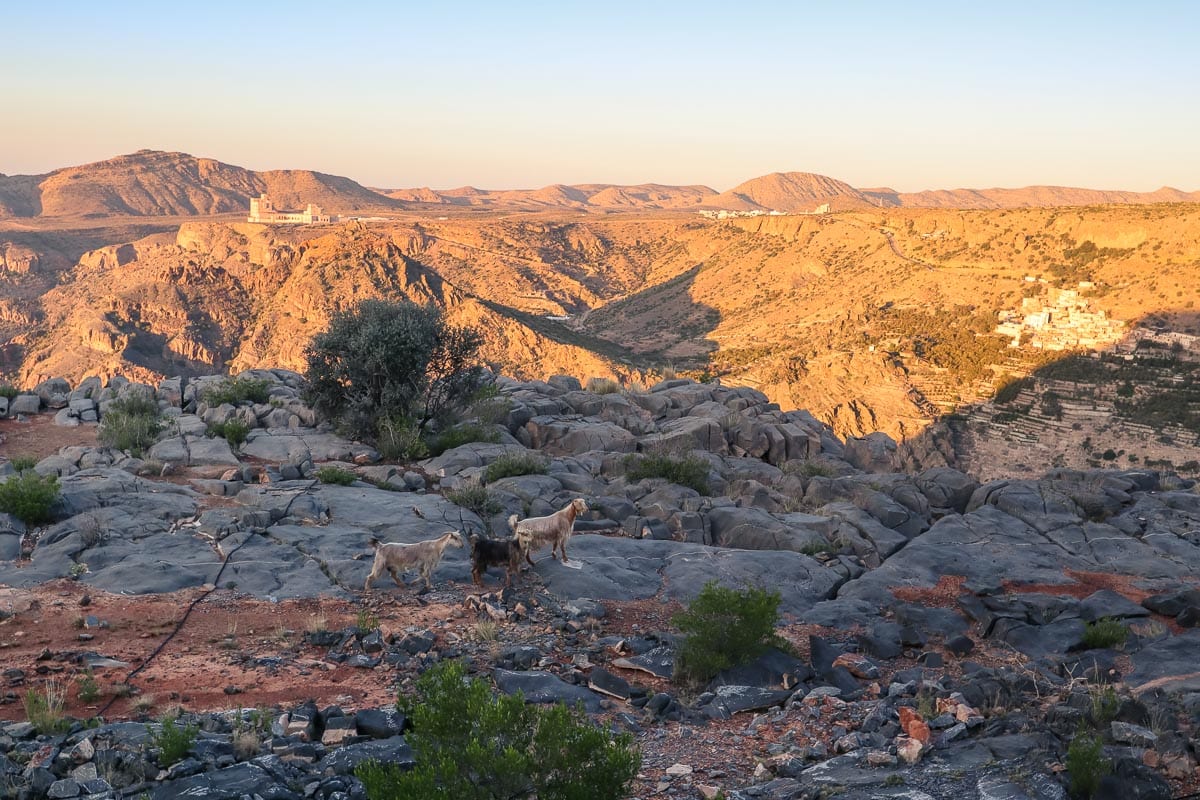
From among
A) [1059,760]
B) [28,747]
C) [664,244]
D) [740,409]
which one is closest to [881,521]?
[740,409]

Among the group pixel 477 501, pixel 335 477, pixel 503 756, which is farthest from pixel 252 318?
pixel 503 756

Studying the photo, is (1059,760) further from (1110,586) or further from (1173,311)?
(1173,311)

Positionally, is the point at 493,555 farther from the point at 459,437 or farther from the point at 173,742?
the point at 459,437

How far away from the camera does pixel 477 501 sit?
1362cm

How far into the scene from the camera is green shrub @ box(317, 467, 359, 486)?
14633 mm

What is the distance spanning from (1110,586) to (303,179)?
205 m

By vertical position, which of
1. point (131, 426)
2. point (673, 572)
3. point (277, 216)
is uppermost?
point (277, 216)

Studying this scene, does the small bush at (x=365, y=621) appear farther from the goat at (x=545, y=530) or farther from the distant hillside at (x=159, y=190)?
the distant hillside at (x=159, y=190)

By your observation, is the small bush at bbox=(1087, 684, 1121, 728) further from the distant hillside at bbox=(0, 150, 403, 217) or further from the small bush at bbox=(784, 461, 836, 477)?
the distant hillside at bbox=(0, 150, 403, 217)

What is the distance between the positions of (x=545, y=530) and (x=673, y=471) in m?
5.63

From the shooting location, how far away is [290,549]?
11.7 m

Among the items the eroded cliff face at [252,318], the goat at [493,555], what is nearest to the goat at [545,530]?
the goat at [493,555]

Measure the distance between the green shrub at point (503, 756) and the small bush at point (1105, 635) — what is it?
250 inches

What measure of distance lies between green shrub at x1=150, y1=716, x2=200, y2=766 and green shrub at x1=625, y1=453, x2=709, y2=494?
10.7 m
